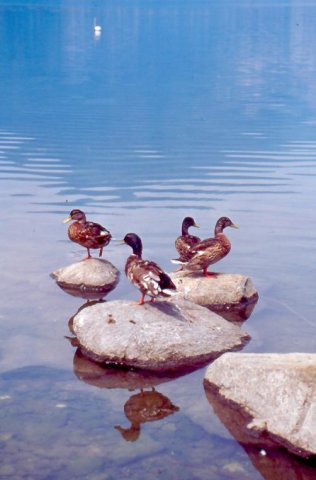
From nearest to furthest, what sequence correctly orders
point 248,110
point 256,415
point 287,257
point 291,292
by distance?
point 256,415 → point 291,292 → point 287,257 → point 248,110

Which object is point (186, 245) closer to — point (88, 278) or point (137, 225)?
point (88, 278)

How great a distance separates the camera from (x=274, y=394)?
9742mm

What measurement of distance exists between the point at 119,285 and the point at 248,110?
32585 mm

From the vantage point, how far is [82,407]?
1060 cm

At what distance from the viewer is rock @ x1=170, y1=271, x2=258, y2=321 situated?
1431 centimetres

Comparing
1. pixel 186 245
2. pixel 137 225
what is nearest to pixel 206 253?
pixel 186 245

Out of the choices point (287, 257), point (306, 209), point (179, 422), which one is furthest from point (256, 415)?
point (306, 209)

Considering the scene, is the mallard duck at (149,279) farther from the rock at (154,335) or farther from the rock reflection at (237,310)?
the rock reflection at (237,310)

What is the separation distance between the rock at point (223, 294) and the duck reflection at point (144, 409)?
11.2 feet

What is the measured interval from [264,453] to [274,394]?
73 centimetres

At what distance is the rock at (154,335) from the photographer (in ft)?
38.2

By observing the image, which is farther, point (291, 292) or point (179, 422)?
point (291, 292)

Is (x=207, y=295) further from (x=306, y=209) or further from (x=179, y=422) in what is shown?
(x=306, y=209)

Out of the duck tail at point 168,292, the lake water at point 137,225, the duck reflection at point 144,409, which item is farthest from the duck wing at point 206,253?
the duck reflection at point 144,409
